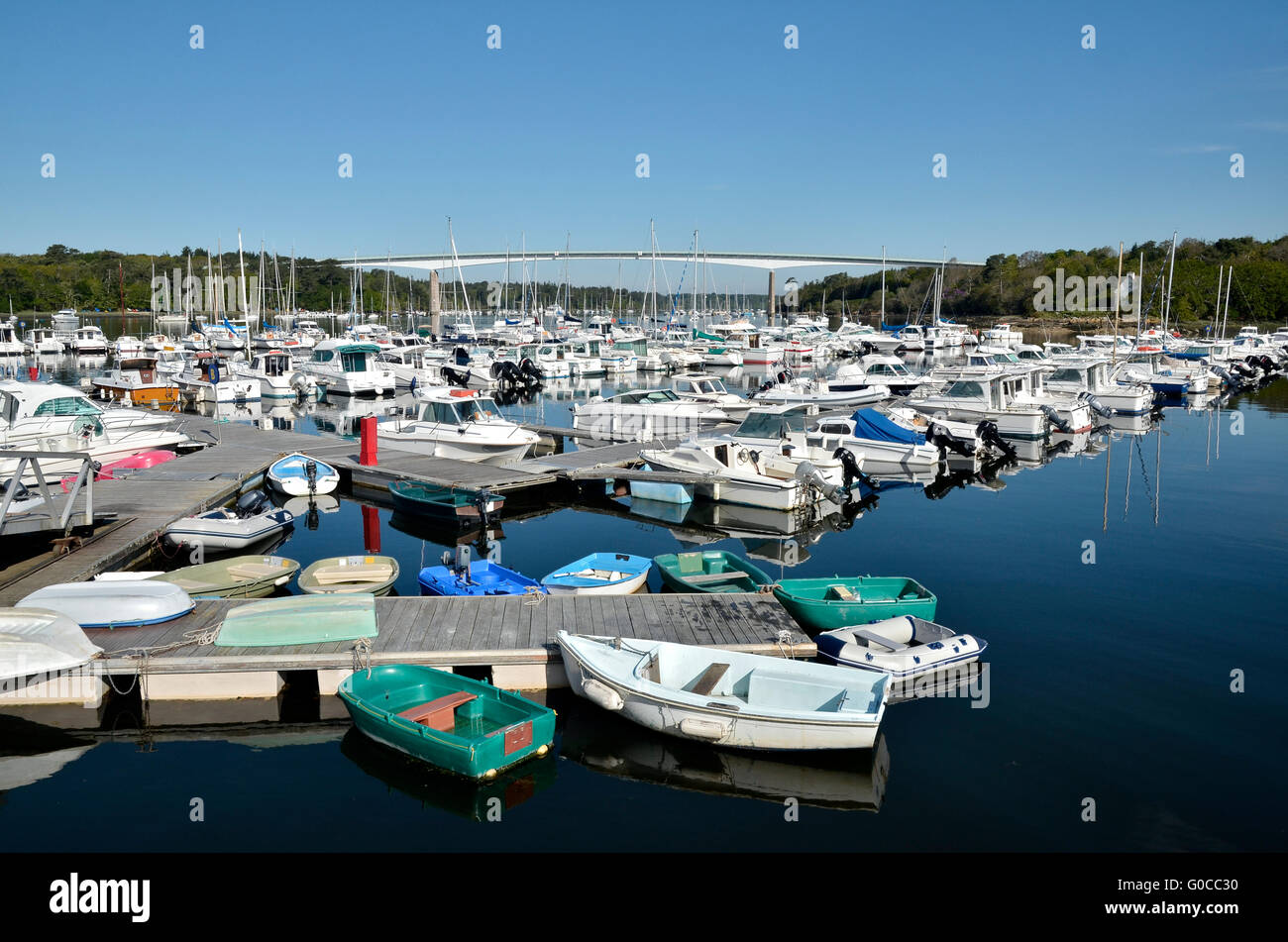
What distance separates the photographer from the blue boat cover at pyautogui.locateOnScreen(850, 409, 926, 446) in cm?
2572

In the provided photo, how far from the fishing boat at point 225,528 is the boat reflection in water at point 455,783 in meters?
7.72

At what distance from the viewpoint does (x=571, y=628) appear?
11.6m

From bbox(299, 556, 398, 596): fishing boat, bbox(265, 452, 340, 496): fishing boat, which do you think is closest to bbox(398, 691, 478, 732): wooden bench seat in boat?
bbox(299, 556, 398, 596): fishing boat

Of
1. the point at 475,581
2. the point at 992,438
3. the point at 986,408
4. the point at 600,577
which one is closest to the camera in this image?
the point at 475,581

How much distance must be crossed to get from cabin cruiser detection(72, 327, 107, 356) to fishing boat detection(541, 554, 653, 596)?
71371 millimetres

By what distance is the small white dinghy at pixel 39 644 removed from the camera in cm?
983

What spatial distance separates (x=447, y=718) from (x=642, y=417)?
20620 mm

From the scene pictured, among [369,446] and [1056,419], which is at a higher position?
[1056,419]

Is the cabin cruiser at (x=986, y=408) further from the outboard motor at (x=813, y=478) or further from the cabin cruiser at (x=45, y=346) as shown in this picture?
the cabin cruiser at (x=45, y=346)

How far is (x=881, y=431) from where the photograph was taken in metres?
26.0

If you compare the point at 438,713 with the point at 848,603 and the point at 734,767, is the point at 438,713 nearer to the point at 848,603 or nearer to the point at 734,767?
the point at 734,767

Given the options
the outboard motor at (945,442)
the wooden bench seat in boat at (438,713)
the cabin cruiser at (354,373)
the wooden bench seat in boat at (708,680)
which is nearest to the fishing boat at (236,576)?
the wooden bench seat in boat at (438,713)

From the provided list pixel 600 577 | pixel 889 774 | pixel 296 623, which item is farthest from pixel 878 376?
pixel 296 623

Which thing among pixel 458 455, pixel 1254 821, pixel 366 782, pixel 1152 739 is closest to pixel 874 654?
pixel 1152 739
